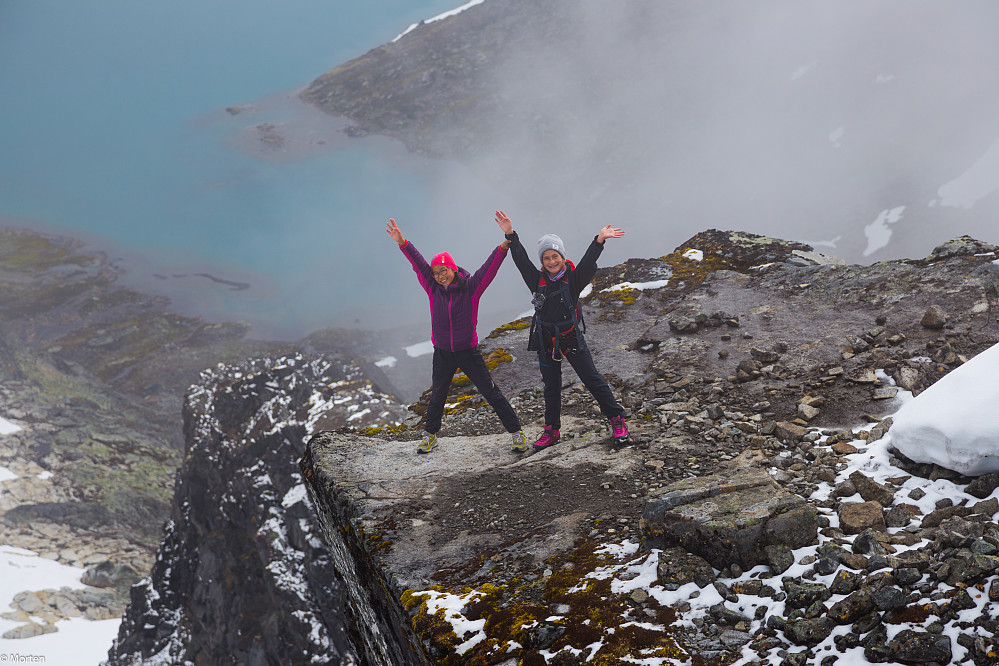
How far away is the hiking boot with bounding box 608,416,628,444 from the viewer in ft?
32.9

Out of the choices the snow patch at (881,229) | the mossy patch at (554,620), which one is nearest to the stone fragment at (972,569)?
the mossy patch at (554,620)

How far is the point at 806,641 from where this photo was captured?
497 centimetres

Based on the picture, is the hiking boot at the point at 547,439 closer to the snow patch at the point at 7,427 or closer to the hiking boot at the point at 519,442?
the hiking boot at the point at 519,442

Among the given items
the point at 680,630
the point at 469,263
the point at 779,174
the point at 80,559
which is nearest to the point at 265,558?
the point at 680,630

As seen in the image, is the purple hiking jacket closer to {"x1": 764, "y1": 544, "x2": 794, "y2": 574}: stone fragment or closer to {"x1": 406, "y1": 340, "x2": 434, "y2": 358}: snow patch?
{"x1": 764, "y1": 544, "x2": 794, "y2": 574}: stone fragment

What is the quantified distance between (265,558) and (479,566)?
38087 mm

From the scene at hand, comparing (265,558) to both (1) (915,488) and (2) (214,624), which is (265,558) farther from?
(1) (915,488)

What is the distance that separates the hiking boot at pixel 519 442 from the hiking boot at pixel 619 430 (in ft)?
6.13

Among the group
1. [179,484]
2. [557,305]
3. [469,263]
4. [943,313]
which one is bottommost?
[179,484]

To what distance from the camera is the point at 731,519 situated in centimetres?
630

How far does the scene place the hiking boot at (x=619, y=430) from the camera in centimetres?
1002

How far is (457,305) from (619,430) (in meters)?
3.91

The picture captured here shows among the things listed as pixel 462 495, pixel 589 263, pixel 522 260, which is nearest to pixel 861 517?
pixel 589 263

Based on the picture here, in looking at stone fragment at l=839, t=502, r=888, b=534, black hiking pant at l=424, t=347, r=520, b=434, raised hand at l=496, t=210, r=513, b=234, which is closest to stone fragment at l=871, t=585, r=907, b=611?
stone fragment at l=839, t=502, r=888, b=534
